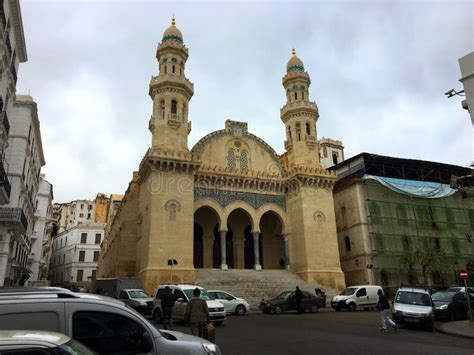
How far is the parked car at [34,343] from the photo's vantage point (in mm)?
2209

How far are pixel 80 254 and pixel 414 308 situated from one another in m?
48.5

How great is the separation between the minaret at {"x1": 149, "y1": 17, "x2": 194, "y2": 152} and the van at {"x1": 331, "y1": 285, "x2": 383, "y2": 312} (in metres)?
13.7

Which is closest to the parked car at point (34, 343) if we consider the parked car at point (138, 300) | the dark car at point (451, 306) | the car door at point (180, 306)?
the car door at point (180, 306)

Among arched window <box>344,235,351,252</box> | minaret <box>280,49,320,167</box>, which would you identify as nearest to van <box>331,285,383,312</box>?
arched window <box>344,235,351,252</box>

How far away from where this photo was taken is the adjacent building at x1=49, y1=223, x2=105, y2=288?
51531 mm

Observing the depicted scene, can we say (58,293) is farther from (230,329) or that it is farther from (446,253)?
(446,253)

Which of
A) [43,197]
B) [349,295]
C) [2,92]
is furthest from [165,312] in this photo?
[43,197]

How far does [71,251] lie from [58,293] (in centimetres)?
5500

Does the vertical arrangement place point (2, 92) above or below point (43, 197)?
below

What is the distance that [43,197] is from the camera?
42312mm

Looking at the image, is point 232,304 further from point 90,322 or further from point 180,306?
point 90,322

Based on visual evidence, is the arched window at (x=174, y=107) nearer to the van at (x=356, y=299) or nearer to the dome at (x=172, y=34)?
the dome at (x=172, y=34)

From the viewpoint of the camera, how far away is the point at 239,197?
2777 centimetres

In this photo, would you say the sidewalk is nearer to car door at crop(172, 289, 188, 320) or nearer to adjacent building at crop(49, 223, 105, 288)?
car door at crop(172, 289, 188, 320)
